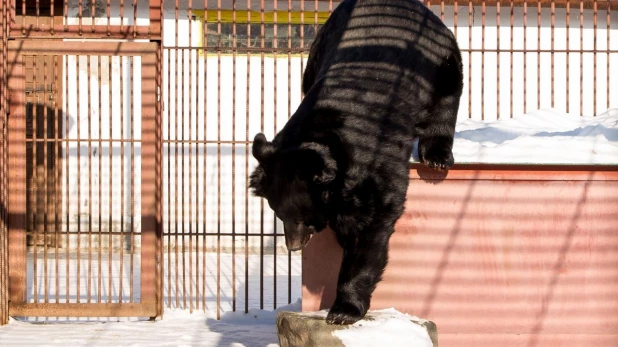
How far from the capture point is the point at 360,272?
4344 mm

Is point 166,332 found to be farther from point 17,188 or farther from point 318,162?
point 318,162

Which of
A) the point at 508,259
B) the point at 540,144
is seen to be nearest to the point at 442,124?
the point at 540,144

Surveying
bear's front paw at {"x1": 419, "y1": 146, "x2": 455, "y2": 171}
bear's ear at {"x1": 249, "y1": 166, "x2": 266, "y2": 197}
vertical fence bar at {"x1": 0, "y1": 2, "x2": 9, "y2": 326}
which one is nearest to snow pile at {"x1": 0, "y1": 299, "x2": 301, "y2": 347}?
vertical fence bar at {"x1": 0, "y1": 2, "x2": 9, "y2": 326}

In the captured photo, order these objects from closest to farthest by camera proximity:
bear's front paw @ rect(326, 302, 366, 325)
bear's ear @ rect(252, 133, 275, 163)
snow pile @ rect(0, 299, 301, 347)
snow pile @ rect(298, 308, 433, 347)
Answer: snow pile @ rect(298, 308, 433, 347) < bear's front paw @ rect(326, 302, 366, 325) < bear's ear @ rect(252, 133, 275, 163) < snow pile @ rect(0, 299, 301, 347)

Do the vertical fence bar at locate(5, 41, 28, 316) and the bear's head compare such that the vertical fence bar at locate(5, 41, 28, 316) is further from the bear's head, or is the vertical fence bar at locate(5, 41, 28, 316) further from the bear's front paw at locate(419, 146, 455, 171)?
the bear's front paw at locate(419, 146, 455, 171)

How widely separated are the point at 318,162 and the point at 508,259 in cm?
130

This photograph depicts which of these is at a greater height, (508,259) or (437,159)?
(437,159)

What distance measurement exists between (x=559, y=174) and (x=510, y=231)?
15.4 inches

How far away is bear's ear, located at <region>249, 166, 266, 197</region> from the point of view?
4574 mm

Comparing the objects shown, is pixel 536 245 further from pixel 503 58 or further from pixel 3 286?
pixel 503 58

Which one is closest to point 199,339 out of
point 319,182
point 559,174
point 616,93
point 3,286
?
point 3,286

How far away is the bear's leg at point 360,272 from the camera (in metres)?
4.27

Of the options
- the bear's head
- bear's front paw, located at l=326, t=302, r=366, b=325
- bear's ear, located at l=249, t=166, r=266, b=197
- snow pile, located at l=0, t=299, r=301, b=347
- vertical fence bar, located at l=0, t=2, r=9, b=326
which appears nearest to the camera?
bear's front paw, located at l=326, t=302, r=366, b=325

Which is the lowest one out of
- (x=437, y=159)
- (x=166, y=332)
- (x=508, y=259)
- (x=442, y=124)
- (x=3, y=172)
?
(x=166, y=332)
